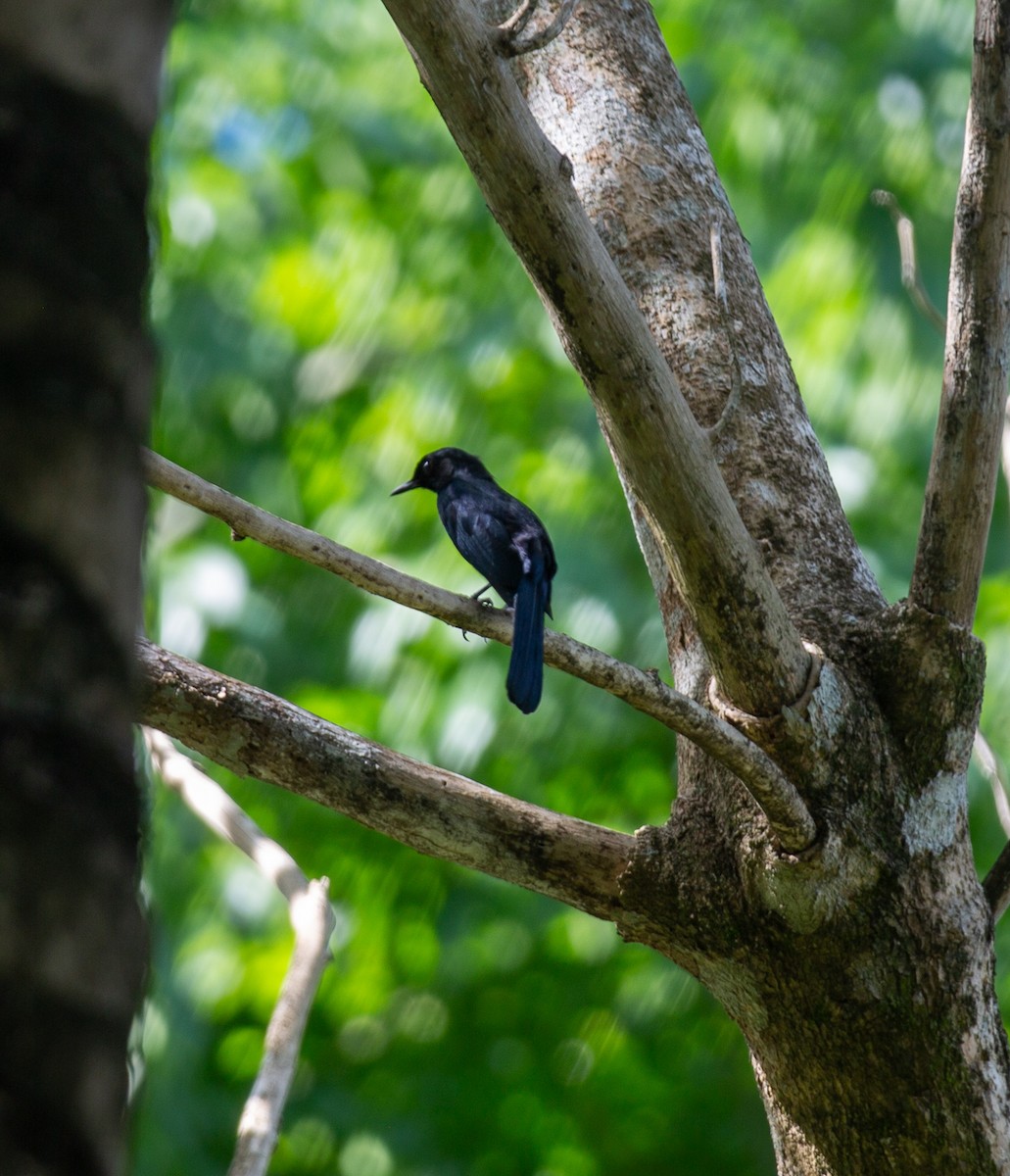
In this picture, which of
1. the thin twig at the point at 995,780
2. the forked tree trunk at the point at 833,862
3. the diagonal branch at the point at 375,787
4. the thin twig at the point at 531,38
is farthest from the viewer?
the thin twig at the point at 995,780

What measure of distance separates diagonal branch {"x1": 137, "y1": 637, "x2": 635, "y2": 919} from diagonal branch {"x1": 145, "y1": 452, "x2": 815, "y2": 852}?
12.8 inches

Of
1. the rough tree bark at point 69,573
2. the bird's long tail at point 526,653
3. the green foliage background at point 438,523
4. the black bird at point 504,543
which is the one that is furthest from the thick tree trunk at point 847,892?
the green foliage background at point 438,523

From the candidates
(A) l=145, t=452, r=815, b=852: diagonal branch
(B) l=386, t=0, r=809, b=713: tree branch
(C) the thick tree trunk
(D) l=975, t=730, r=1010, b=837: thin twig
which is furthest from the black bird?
(D) l=975, t=730, r=1010, b=837: thin twig

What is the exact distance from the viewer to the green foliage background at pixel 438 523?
6.08 metres

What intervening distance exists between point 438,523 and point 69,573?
5.77 metres

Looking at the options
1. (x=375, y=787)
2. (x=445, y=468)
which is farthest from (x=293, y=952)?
(x=445, y=468)

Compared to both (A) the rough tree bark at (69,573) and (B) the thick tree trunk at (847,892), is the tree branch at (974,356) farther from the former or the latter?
(A) the rough tree bark at (69,573)

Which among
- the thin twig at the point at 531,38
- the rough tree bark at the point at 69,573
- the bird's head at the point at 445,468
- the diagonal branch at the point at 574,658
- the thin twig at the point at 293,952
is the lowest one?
the thin twig at the point at 293,952

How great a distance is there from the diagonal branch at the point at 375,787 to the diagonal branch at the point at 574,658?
1.07ft

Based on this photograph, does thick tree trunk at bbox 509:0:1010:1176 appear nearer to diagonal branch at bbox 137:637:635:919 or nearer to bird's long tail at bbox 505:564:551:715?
diagonal branch at bbox 137:637:635:919

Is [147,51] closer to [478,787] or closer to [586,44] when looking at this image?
[478,787]

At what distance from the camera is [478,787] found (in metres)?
2.59

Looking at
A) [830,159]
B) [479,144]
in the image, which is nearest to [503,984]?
[830,159]

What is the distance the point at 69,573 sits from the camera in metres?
0.57
